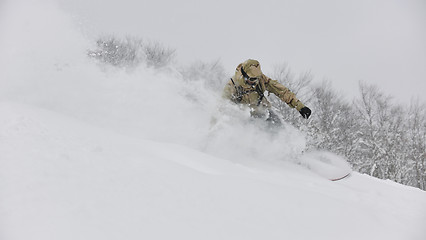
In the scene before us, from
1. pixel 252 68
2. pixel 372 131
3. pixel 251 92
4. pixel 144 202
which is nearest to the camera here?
pixel 144 202

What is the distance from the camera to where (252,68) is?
4605 millimetres

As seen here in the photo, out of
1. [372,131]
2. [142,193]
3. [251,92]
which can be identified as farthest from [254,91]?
[372,131]

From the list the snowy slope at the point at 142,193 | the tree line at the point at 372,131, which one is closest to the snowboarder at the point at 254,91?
the snowy slope at the point at 142,193

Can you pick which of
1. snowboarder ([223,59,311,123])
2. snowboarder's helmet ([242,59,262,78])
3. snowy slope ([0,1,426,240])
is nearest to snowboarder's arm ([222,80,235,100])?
snowboarder ([223,59,311,123])

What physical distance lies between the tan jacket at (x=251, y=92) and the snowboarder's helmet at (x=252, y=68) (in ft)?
0.41

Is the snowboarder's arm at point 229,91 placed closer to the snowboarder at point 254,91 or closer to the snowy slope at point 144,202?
the snowboarder at point 254,91

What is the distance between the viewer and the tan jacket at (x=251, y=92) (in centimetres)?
478

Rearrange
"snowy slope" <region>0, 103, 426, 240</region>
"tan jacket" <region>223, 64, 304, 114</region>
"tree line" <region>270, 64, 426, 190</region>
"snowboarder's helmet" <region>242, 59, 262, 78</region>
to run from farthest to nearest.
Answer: "tree line" <region>270, 64, 426, 190</region> < "tan jacket" <region>223, 64, 304, 114</region> < "snowboarder's helmet" <region>242, 59, 262, 78</region> < "snowy slope" <region>0, 103, 426, 240</region>

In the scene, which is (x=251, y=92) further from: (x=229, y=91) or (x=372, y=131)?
(x=372, y=131)

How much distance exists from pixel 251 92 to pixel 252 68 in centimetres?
43

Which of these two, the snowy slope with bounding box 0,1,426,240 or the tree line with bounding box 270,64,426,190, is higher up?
the tree line with bounding box 270,64,426,190

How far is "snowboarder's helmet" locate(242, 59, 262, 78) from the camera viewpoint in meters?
4.61

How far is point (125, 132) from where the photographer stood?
3998 mm

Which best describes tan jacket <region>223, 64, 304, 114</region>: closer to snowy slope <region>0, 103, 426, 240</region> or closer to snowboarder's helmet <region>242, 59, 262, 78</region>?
snowboarder's helmet <region>242, 59, 262, 78</region>
